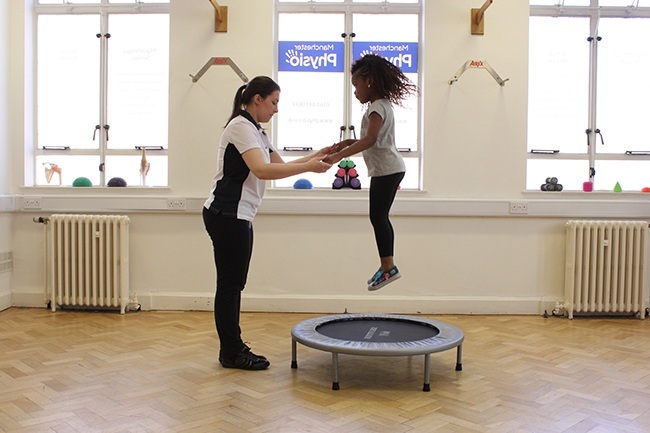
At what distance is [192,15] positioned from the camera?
5.05m

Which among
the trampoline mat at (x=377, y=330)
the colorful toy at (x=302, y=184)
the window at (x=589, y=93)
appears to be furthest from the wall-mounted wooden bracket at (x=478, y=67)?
the trampoline mat at (x=377, y=330)

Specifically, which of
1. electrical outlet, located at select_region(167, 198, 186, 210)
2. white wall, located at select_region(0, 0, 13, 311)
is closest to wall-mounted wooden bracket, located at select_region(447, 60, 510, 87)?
electrical outlet, located at select_region(167, 198, 186, 210)

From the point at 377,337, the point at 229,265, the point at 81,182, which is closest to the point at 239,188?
the point at 229,265

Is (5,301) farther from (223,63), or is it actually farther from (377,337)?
(377,337)

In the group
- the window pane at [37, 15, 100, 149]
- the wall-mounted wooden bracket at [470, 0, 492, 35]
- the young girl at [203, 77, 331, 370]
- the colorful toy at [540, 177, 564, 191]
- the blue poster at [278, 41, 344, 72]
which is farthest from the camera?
the window pane at [37, 15, 100, 149]

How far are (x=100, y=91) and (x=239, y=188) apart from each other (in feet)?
9.14

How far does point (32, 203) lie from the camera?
5.09 m

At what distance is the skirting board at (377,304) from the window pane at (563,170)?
3.51ft

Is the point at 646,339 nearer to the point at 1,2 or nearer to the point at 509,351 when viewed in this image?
the point at 509,351

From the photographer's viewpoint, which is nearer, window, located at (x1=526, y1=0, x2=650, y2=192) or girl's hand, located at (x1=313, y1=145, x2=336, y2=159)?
girl's hand, located at (x1=313, y1=145, x2=336, y2=159)

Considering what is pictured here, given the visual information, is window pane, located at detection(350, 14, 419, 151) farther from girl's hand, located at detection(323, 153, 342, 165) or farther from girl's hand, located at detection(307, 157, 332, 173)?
girl's hand, located at detection(307, 157, 332, 173)

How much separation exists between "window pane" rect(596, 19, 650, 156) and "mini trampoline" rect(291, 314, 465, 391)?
9.25ft

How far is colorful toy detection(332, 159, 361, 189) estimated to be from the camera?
512 centimetres

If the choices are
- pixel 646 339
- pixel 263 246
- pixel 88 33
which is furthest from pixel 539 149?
pixel 88 33
